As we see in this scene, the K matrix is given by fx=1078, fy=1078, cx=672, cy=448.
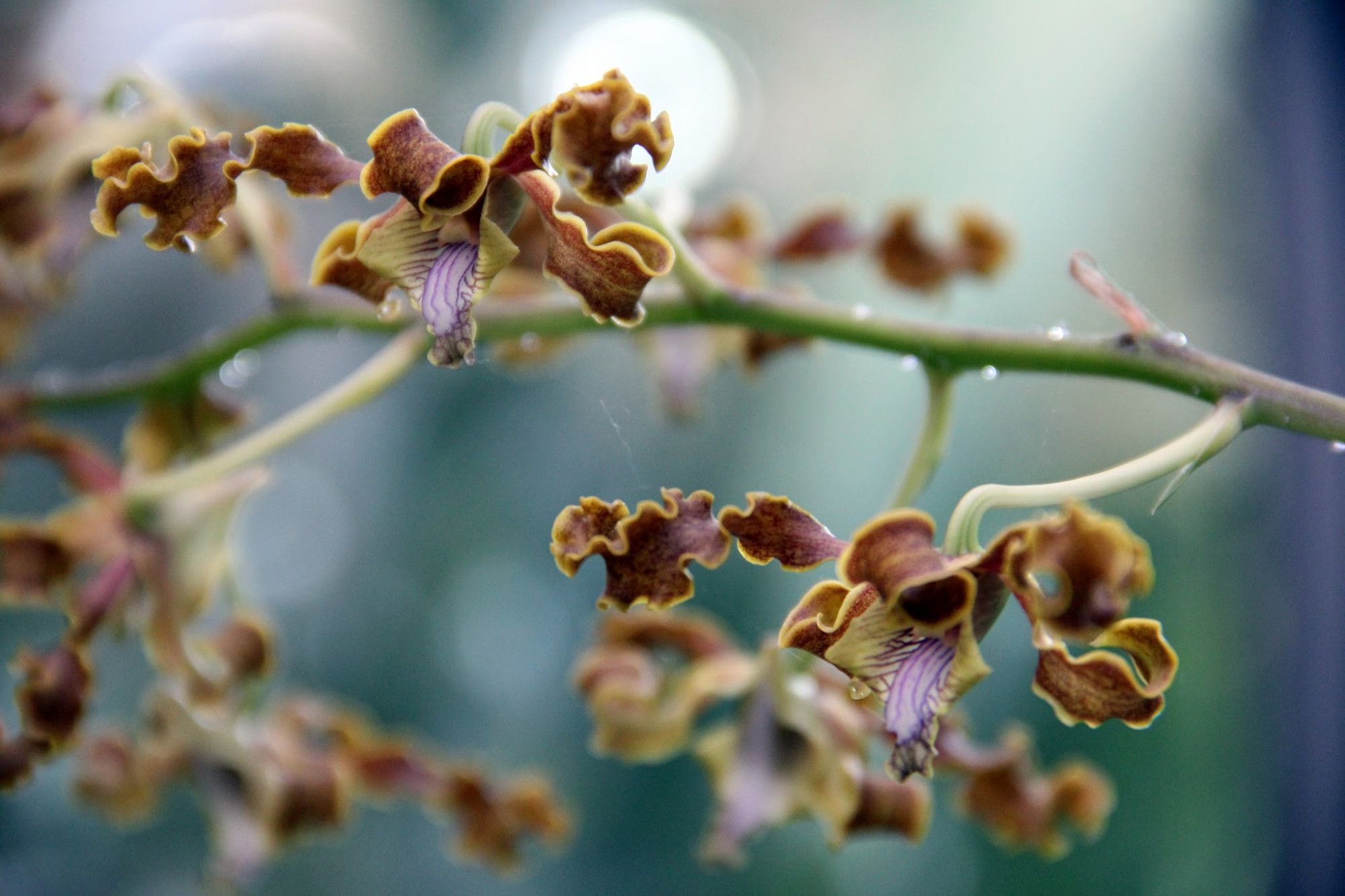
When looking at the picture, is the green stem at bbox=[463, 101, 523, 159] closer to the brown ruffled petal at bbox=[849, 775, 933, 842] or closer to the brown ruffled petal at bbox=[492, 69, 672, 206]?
the brown ruffled petal at bbox=[492, 69, 672, 206]

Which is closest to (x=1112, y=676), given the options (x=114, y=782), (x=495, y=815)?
(x=495, y=815)

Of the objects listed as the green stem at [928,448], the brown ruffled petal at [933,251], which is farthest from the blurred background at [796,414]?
the green stem at [928,448]

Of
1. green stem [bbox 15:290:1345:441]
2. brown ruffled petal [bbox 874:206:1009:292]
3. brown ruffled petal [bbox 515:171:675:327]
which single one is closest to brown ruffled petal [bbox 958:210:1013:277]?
brown ruffled petal [bbox 874:206:1009:292]

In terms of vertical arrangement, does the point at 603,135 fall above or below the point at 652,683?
above

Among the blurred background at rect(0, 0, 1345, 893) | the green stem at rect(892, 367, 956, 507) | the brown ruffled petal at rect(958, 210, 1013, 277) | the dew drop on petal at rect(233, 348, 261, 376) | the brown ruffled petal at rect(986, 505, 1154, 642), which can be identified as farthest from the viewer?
the blurred background at rect(0, 0, 1345, 893)

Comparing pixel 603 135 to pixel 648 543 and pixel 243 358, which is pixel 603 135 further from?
pixel 243 358

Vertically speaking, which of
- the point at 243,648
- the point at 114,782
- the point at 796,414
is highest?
the point at 796,414

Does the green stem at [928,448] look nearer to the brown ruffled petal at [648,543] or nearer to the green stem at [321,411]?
the brown ruffled petal at [648,543]
